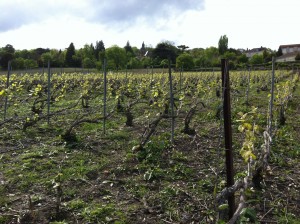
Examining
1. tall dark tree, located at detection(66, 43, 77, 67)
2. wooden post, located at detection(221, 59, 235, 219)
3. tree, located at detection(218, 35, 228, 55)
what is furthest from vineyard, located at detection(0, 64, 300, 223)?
tree, located at detection(218, 35, 228, 55)

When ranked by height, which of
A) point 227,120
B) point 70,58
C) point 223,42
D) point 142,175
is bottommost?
point 142,175

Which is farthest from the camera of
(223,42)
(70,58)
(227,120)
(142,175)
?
(223,42)

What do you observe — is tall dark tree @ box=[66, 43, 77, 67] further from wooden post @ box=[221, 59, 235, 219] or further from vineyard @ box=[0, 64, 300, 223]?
wooden post @ box=[221, 59, 235, 219]

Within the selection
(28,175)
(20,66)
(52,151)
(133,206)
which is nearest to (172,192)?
(133,206)

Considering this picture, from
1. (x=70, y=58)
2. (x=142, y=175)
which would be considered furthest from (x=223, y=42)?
(x=142, y=175)

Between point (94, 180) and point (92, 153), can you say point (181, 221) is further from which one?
point (92, 153)

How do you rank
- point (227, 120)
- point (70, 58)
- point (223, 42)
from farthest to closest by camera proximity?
point (223, 42), point (70, 58), point (227, 120)

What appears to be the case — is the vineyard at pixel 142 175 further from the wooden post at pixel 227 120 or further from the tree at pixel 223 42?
the tree at pixel 223 42

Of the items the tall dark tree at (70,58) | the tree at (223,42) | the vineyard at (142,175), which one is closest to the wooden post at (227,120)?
the vineyard at (142,175)

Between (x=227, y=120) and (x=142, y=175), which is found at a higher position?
(x=227, y=120)

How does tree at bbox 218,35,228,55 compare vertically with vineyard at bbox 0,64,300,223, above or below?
above

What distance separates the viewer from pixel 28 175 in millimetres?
4441

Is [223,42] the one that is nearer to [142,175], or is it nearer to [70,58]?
[70,58]

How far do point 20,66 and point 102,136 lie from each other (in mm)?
33277
